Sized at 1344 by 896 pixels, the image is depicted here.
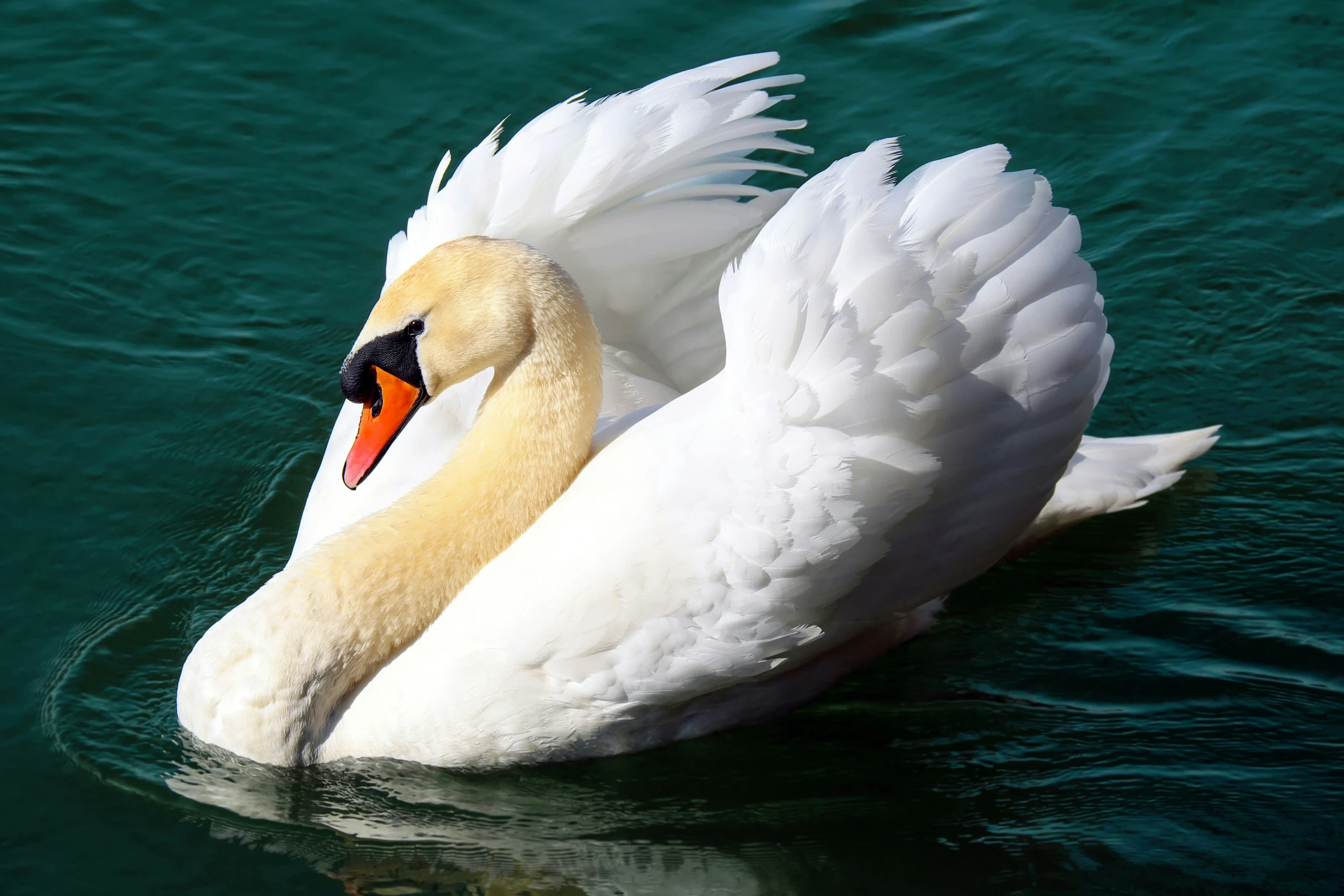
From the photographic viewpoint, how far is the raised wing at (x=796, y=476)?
13.9ft

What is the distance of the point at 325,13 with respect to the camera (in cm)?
881

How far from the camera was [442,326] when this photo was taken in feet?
15.3

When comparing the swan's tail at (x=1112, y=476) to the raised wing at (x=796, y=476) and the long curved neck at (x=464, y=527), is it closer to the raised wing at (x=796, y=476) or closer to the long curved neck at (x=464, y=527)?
the raised wing at (x=796, y=476)

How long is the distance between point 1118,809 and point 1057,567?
4.85 feet

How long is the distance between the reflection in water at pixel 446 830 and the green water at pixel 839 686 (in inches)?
0.5

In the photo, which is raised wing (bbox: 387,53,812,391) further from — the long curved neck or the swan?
the long curved neck

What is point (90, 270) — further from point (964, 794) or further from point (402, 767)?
point (964, 794)

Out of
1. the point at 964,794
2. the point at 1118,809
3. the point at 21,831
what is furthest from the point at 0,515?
the point at 1118,809

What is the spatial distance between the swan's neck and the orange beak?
0.26 metres

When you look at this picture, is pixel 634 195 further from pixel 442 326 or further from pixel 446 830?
pixel 446 830

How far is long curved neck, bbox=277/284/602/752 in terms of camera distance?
475 cm

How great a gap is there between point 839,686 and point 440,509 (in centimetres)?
152

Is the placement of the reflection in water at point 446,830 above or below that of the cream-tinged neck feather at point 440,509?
below

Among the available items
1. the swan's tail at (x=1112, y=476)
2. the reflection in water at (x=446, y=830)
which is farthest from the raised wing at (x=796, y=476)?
the swan's tail at (x=1112, y=476)
